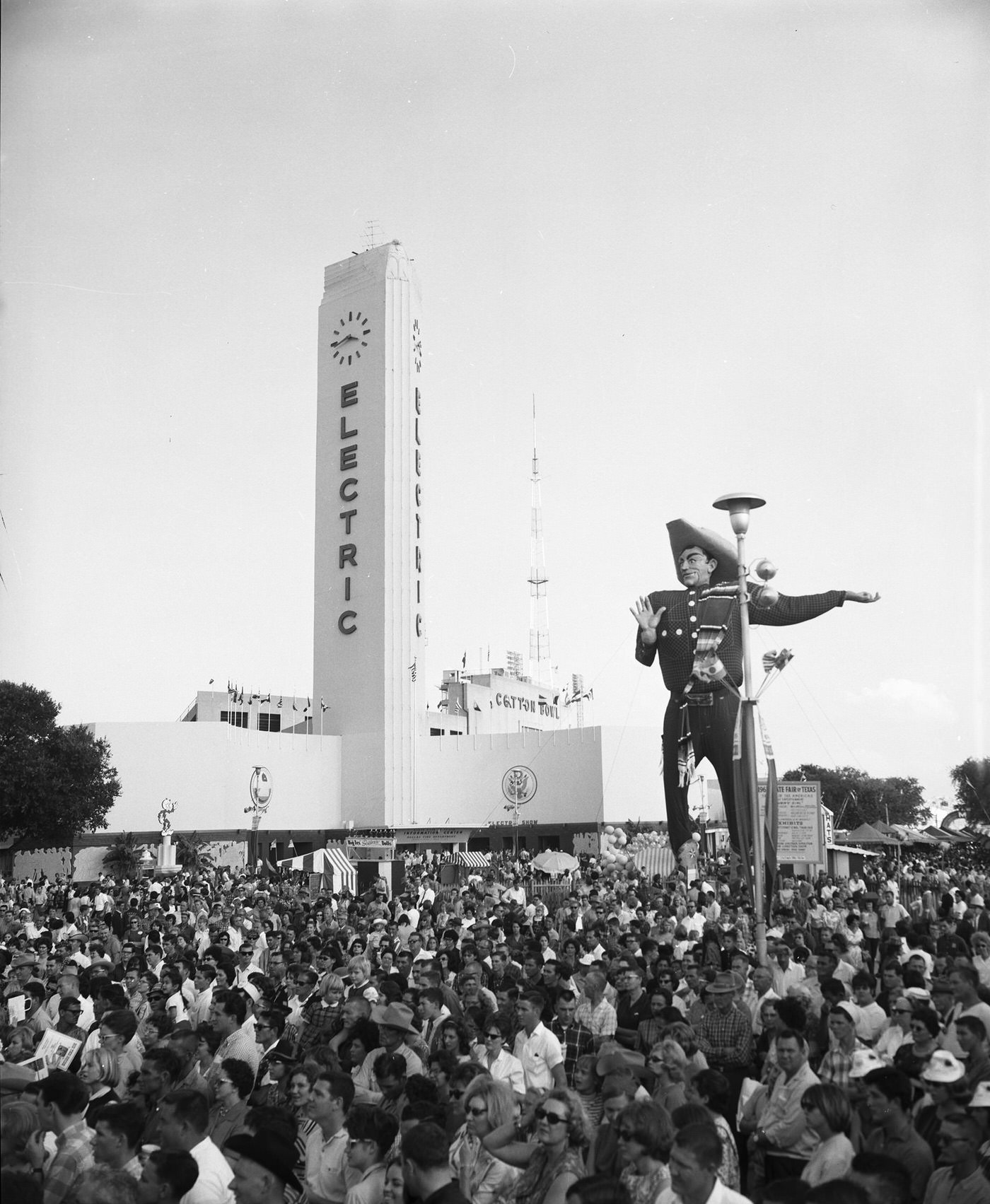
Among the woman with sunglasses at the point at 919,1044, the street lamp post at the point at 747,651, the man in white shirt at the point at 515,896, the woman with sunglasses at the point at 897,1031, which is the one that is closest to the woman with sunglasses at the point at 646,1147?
the woman with sunglasses at the point at 919,1044

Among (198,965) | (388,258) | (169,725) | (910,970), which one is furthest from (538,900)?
(388,258)

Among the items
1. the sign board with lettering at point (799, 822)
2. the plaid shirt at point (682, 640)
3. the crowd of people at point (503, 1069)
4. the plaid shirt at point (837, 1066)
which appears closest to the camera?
the crowd of people at point (503, 1069)

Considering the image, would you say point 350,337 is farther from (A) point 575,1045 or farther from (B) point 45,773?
(A) point 575,1045

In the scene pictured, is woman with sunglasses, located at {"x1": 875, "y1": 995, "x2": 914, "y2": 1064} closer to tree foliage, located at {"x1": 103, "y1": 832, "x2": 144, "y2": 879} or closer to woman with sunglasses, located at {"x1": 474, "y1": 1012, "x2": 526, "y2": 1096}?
woman with sunglasses, located at {"x1": 474, "y1": 1012, "x2": 526, "y2": 1096}

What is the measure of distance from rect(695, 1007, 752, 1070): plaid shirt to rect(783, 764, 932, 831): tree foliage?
8536cm

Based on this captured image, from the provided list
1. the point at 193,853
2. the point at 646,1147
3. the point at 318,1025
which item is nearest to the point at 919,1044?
the point at 646,1147

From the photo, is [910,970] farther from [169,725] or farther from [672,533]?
[169,725]

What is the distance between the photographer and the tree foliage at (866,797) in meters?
95.8

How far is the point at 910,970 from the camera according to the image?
10078 millimetres

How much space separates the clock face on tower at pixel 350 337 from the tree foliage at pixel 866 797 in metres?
50.4

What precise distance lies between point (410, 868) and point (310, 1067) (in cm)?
3096

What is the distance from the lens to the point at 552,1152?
5.56 metres

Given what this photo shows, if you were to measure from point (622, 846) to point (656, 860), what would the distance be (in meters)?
2.50

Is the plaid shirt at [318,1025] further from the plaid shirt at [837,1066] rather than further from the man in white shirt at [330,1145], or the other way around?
the plaid shirt at [837,1066]
